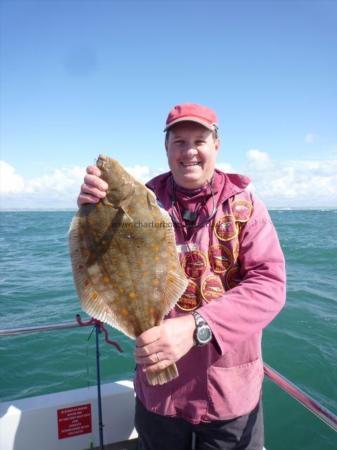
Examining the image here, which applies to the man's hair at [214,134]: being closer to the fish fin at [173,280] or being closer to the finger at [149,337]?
the fish fin at [173,280]

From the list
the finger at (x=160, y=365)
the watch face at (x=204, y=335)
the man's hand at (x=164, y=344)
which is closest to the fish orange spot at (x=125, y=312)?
the man's hand at (x=164, y=344)

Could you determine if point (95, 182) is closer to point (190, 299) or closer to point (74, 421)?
point (190, 299)

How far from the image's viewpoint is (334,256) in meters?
19.6

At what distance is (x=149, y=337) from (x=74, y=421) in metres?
2.43

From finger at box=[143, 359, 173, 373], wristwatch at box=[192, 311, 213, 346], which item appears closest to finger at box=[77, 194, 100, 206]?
wristwatch at box=[192, 311, 213, 346]

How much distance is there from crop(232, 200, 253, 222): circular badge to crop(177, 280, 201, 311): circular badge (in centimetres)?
55

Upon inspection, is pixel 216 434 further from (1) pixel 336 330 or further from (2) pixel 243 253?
(1) pixel 336 330

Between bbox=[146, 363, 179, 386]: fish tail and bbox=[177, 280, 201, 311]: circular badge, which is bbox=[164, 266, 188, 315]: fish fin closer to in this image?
bbox=[177, 280, 201, 311]: circular badge

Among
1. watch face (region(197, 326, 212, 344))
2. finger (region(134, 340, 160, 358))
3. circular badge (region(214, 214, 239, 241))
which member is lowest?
finger (region(134, 340, 160, 358))

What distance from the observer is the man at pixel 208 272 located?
2.28 metres

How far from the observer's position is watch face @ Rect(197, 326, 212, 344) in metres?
1.94

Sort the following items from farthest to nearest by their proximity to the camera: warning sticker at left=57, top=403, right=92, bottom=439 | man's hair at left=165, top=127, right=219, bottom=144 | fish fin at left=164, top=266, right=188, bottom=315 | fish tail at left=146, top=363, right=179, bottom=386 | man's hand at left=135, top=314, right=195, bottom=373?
warning sticker at left=57, top=403, right=92, bottom=439, man's hair at left=165, top=127, right=219, bottom=144, fish fin at left=164, top=266, right=188, bottom=315, fish tail at left=146, top=363, right=179, bottom=386, man's hand at left=135, top=314, right=195, bottom=373

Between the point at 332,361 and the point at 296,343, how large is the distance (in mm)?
1048

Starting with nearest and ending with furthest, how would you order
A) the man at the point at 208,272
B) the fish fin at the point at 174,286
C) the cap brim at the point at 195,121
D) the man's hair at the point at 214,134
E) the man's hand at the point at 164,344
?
the man's hand at the point at 164,344 < the fish fin at the point at 174,286 < the man at the point at 208,272 < the cap brim at the point at 195,121 < the man's hair at the point at 214,134
